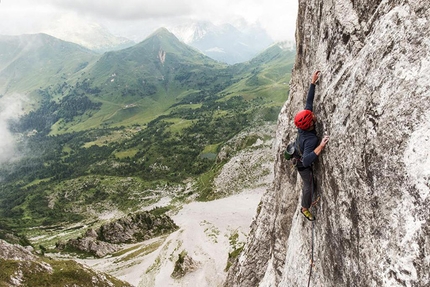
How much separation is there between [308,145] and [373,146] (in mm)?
3738

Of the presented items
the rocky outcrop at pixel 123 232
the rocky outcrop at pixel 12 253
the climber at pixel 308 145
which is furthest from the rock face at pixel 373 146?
the rocky outcrop at pixel 123 232

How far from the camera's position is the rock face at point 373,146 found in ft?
26.2

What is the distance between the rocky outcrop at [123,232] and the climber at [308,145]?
91154mm

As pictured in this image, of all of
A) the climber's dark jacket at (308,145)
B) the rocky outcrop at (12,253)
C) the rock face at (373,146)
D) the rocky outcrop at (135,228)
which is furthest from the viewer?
the rocky outcrop at (135,228)

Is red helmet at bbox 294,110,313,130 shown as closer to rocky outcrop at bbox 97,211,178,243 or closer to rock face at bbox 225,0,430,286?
rock face at bbox 225,0,430,286

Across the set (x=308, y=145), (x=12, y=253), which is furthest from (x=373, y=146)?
(x=12, y=253)

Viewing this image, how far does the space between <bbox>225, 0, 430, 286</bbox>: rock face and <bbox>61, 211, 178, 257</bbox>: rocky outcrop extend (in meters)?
91.4

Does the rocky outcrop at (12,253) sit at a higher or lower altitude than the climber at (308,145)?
lower

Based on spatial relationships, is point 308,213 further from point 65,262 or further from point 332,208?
point 65,262

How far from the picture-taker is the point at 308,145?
13.1 metres

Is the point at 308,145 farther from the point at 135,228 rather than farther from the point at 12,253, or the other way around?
the point at 135,228

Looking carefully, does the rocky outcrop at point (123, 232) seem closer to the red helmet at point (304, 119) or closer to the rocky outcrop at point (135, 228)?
the rocky outcrop at point (135, 228)

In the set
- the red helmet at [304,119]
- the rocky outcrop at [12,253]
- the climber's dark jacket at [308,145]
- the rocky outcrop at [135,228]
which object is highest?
the red helmet at [304,119]

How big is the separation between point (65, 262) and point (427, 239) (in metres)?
60.6
